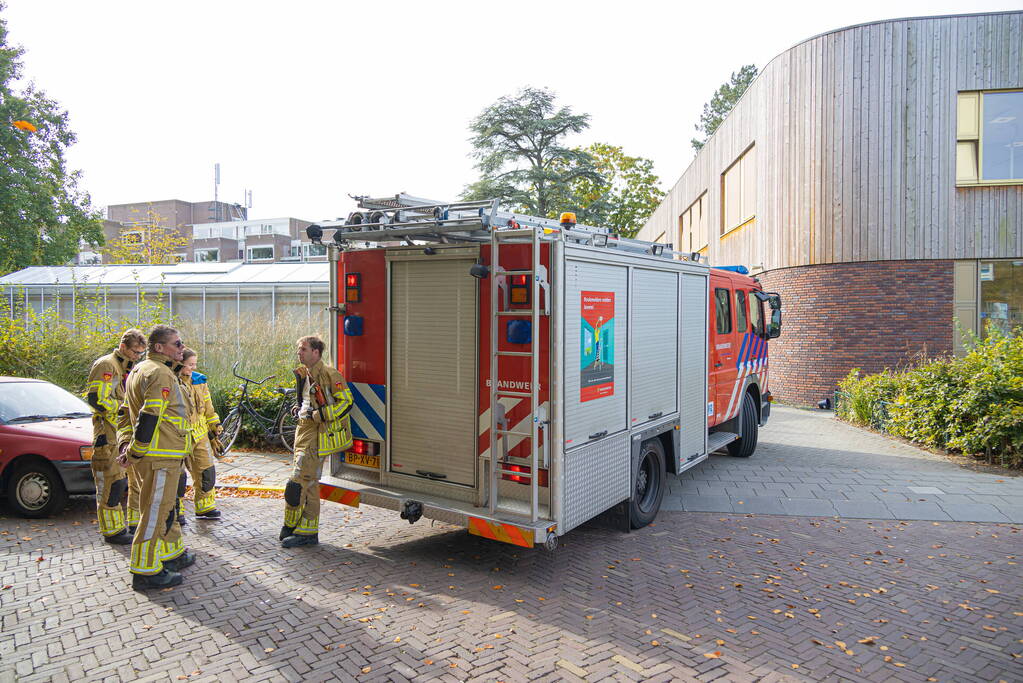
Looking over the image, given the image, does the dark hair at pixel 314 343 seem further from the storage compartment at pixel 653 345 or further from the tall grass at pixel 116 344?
the tall grass at pixel 116 344

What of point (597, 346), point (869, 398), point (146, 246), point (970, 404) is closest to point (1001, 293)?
point (869, 398)

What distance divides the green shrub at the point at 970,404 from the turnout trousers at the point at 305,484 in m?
9.02

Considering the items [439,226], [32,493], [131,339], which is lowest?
[32,493]

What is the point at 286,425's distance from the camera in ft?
32.2

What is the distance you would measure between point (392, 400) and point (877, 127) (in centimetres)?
1446

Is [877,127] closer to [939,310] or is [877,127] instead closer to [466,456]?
[939,310]

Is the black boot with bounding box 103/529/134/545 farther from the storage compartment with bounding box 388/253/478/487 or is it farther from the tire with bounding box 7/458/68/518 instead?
the storage compartment with bounding box 388/253/478/487

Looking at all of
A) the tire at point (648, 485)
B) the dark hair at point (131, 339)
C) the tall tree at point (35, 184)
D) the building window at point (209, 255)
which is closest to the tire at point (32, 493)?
the dark hair at point (131, 339)

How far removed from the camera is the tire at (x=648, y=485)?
21.6 feet

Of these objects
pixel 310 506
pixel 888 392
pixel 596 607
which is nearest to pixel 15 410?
pixel 310 506

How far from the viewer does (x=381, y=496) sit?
570cm

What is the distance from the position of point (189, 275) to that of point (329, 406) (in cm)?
1849

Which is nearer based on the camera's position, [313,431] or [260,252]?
[313,431]

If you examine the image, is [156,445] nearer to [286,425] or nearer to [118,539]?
[118,539]
